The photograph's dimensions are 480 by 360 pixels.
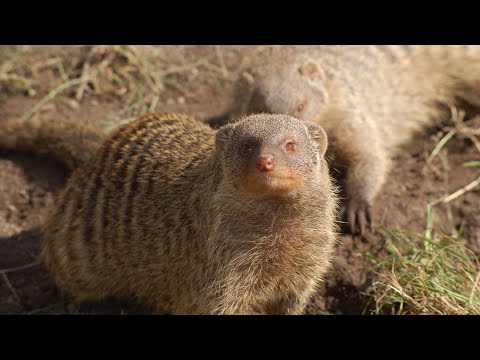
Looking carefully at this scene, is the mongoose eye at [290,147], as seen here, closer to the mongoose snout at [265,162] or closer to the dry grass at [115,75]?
the mongoose snout at [265,162]

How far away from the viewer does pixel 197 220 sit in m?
2.40

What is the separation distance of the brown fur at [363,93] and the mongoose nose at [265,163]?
1.47 metres

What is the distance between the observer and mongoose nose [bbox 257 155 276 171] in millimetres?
1914

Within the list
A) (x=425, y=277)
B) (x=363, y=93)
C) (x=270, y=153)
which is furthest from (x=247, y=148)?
(x=363, y=93)

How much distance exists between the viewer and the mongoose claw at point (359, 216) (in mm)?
3276

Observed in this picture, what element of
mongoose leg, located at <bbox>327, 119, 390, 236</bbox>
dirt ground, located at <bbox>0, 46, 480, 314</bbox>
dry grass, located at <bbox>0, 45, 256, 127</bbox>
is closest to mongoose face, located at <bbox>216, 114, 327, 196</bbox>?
dirt ground, located at <bbox>0, 46, 480, 314</bbox>

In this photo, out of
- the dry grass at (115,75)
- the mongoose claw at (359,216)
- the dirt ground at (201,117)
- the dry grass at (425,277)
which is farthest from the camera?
the dry grass at (115,75)

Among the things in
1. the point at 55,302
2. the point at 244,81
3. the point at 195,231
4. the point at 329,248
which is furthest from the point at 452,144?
the point at 55,302

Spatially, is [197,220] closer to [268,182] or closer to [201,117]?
[268,182]

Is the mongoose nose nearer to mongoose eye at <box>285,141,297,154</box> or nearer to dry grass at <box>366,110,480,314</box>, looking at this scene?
mongoose eye at <box>285,141,297,154</box>

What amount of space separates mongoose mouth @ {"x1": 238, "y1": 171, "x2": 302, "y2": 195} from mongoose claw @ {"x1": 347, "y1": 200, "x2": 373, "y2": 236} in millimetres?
1299

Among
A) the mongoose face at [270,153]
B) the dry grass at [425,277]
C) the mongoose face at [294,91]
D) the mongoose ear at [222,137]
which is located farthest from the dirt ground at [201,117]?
the mongoose ear at [222,137]

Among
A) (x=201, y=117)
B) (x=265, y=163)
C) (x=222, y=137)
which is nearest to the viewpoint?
(x=265, y=163)

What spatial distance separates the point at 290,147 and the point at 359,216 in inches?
53.2
